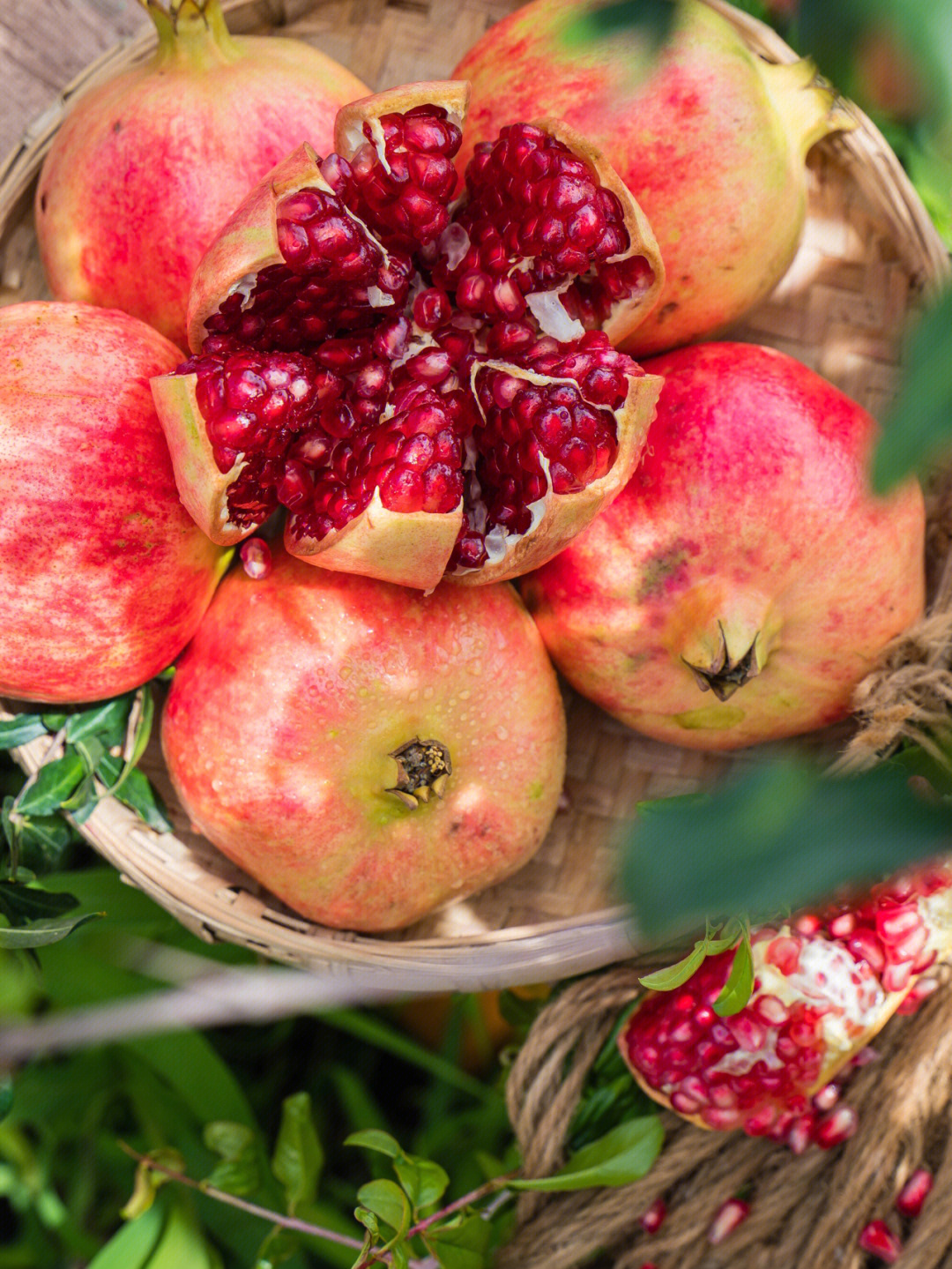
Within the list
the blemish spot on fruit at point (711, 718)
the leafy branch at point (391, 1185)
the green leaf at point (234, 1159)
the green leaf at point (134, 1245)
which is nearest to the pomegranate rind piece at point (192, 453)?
the blemish spot on fruit at point (711, 718)

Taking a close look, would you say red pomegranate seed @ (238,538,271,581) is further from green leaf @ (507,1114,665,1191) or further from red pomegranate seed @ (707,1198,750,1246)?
red pomegranate seed @ (707,1198,750,1246)

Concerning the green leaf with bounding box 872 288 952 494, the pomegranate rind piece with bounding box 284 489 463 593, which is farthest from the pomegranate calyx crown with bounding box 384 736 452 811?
the green leaf with bounding box 872 288 952 494

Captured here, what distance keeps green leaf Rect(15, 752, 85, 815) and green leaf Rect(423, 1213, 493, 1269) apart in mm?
554

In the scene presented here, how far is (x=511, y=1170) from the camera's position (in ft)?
3.95

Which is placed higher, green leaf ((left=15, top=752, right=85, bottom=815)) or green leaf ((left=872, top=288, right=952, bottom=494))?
green leaf ((left=872, top=288, right=952, bottom=494))

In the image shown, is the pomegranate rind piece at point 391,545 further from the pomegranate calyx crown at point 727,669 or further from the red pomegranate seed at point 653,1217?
the red pomegranate seed at point 653,1217

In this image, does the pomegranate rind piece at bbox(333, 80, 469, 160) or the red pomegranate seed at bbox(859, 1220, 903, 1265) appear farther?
the red pomegranate seed at bbox(859, 1220, 903, 1265)

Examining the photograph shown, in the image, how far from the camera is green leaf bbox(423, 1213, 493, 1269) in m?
1.02

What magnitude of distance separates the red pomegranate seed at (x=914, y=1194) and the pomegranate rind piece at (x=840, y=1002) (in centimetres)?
12

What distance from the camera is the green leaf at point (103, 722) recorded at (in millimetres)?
1072

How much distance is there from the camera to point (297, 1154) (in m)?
1.13

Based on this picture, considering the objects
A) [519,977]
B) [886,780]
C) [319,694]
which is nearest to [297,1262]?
[519,977]

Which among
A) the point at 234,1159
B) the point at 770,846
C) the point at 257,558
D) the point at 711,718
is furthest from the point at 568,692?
the point at 770,846

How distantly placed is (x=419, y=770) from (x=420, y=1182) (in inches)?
16.2
